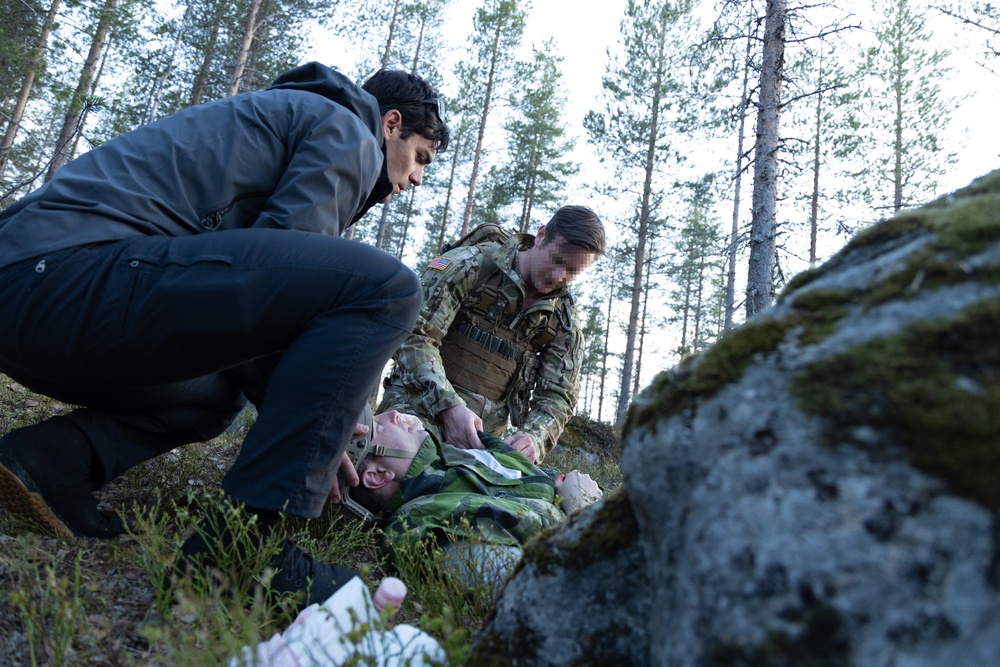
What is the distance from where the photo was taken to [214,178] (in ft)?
7.00

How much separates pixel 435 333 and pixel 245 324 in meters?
2.80

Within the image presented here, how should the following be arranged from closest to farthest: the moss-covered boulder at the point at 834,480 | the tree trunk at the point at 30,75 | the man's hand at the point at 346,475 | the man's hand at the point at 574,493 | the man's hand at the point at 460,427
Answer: the moss-covered boulder at the point at 834,480, the man's hand at the point at 346,475, the man's hand at the point at 574,493, the man's hand at the point at 460,427, the tree trunk at the point at 30,75

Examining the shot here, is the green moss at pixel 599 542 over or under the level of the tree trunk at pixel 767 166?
under

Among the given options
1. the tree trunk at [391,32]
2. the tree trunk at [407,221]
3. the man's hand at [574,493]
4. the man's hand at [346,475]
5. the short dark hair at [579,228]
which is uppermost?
the tree trunk at [391,32]

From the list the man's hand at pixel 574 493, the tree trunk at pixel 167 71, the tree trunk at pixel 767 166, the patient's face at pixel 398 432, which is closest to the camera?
the patient's face at pixel 398 432

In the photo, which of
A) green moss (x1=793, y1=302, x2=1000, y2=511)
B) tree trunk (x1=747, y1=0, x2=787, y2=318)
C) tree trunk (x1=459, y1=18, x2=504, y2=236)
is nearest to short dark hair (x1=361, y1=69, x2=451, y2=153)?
green moss (x1=793, y1=302, x2=1000, y2=511)

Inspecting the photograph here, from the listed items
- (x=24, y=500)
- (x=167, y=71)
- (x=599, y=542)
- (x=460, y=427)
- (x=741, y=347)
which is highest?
(x=167, y=71)

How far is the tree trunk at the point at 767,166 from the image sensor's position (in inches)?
329

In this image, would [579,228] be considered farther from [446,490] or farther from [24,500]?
[24,500]

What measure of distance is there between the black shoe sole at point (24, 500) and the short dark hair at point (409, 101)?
6.65 ft

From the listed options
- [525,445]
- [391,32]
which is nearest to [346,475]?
[525,445]

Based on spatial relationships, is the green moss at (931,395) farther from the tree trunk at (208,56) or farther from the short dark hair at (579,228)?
the tree trunk at (208,56)

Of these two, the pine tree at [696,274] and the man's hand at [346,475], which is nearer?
the man's hand at [346,475]

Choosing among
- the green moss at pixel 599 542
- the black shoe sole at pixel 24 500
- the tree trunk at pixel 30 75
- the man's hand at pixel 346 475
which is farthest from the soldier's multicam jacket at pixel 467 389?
the tree trunk at pixel 30 75
